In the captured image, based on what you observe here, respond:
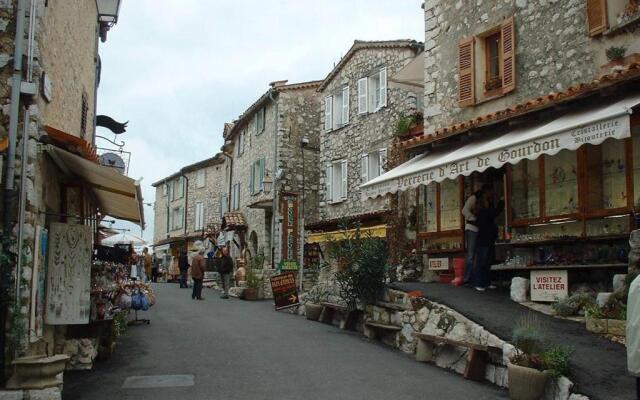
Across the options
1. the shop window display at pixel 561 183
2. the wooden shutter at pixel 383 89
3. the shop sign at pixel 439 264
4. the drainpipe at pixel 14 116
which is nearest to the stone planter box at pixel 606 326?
the shop window display at pixel 561 183

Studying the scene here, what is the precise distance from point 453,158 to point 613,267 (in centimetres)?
298

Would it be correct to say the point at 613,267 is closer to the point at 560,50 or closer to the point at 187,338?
the point at 560,50

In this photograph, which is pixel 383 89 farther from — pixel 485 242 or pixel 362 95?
pixel 485 242

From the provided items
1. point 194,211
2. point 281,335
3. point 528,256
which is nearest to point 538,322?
point 528,256

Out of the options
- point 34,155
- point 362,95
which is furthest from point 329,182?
point 34,155

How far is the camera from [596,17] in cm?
1052

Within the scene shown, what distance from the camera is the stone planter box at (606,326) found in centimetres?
789

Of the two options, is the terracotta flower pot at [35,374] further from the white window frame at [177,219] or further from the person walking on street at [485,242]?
the white window frame at [177,219]

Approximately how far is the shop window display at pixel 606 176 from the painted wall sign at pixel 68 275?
7.61 meters

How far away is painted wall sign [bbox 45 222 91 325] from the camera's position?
836cm

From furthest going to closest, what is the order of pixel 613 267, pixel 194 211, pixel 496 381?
pixel 194 211
pixel 613 267
pixel 496 381

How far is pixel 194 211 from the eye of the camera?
1722 inches

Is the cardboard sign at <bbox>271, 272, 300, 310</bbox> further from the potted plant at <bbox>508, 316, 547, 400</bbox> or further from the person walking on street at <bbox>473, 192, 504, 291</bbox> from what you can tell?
the potted plant at <bbox>508, 316, 547, 400</bbox>

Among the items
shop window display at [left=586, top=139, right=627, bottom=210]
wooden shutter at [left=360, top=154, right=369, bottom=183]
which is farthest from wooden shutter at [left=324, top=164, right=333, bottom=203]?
shop window display at [left=586, top=139, right=627, bottom=210]
